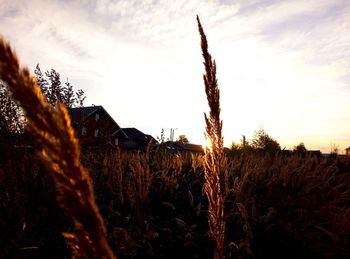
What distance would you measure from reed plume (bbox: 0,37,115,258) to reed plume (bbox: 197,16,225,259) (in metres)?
0.92

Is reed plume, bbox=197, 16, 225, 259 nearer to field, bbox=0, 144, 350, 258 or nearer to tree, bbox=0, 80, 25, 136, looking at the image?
field, bbox=0, 144, 350, 258

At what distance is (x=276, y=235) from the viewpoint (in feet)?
14.5

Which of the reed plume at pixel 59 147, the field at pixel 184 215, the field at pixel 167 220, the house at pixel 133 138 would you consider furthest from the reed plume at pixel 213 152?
the house at pixel 133 138

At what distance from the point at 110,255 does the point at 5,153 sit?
13.3 ft

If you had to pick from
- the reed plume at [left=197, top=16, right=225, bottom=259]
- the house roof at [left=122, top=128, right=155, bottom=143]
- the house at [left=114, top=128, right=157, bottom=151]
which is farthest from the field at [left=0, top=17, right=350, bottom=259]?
the house roof at [left=122, top=128, right=155, bottom=143]

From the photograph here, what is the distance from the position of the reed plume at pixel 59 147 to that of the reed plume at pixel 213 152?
0.92m

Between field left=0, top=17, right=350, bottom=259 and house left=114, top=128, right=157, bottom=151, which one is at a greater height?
house left=114, top=128, right=157, bottom=151

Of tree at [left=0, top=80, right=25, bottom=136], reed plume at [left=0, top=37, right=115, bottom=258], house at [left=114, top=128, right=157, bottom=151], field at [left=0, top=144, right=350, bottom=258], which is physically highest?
house at [left=114, top=128, right=157, bottom=151]

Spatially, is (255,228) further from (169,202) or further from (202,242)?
(169,202)

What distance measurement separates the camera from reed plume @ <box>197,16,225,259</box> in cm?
165

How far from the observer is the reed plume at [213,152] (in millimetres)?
1651

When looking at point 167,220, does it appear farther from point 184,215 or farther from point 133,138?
point 133,138

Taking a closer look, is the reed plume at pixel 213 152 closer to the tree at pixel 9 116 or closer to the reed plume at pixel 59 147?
the reed plume at pixel 59 147

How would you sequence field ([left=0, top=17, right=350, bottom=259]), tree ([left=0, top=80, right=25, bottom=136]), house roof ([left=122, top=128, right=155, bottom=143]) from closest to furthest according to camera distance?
field ([left=0, top=17, right=350, bottom=259]), tree ([left=0, top=80, right=25, bottom=136]), house roof ([left=122, top=128, right=155, bottom=143])
